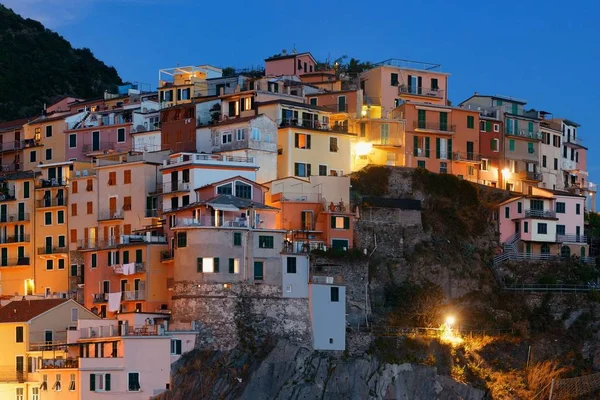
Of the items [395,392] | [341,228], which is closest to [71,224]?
[341,228]

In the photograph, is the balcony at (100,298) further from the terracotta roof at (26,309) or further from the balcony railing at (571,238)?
the balcony railing at (571,238)

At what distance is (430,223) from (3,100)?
54.8 metres

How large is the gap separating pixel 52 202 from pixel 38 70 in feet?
157

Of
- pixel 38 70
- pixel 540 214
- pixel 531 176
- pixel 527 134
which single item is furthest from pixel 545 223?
pixel 38 70

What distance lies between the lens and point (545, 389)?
281 feet

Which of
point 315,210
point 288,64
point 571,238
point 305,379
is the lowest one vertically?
point 305,379

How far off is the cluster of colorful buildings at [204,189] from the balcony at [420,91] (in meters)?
0.10

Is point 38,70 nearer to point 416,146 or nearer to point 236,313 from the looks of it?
point 416,146

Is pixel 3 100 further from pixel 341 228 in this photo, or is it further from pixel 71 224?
pixel 341 228

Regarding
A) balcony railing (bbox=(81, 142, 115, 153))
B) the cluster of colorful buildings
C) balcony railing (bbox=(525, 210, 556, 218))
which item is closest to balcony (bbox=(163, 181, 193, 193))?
the cluster of colorful buildings

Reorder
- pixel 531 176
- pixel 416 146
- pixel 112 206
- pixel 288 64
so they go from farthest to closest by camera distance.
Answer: pixel 288 64 < pixel 531 176 < pixel 416 146 < pixel 112 206

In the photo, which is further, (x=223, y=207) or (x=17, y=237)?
(x=17, y=237)

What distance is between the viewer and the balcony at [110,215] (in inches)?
3590

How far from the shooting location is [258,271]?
265 ft
